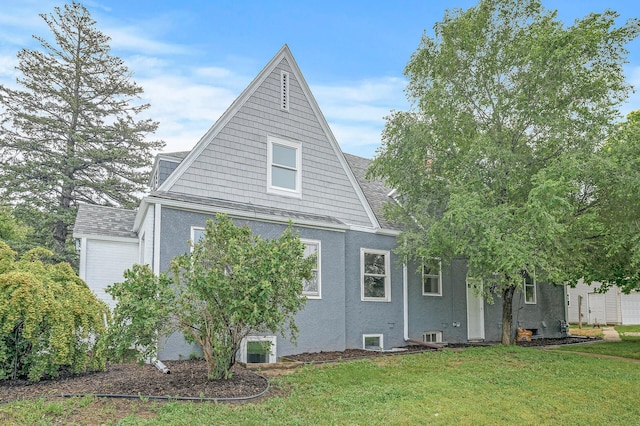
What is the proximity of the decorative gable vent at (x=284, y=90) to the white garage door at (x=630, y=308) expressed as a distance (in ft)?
77.7

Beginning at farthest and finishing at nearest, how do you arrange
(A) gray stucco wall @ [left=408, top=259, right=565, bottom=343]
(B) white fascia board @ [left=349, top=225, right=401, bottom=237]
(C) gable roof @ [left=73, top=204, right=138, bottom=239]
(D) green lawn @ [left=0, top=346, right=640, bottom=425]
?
(A) gray stucco wall @ [left=408, top=259, right=565, bottom=343], (B) white fascia board @ [left=349, top=225, right=401, bottom=237], (C) gable roof @ [left=73, top=204, right=138, bottom=239], (D) green lawn @ [left=0, top=346, right=640, bottom=425]

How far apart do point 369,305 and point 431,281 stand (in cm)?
279

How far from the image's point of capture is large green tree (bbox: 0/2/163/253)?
23875mm

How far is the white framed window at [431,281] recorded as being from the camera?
1488 centimetres

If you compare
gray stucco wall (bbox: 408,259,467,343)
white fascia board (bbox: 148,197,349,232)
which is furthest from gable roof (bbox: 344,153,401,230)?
white fascia board (bbox: 148,197,349,232)

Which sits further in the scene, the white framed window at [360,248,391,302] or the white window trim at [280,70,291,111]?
the white framed window at [360,248,391,302]

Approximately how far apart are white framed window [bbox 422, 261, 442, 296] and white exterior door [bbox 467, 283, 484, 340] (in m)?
1.37

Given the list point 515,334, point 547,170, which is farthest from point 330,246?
point 515,334

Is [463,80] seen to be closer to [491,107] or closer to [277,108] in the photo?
[491,107]

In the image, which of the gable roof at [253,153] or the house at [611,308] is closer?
the gable roof at [253,153]

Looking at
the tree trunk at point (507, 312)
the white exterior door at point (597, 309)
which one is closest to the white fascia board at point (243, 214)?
the tree trunk at point (507, 312)

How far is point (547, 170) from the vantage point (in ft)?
37.2

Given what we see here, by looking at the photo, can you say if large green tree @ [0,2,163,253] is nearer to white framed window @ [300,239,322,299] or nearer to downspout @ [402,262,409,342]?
white framed window @ [300,239,322,299]

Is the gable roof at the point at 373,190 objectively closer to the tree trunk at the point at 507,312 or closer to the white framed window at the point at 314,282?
the white framed window at the point at 314,282
